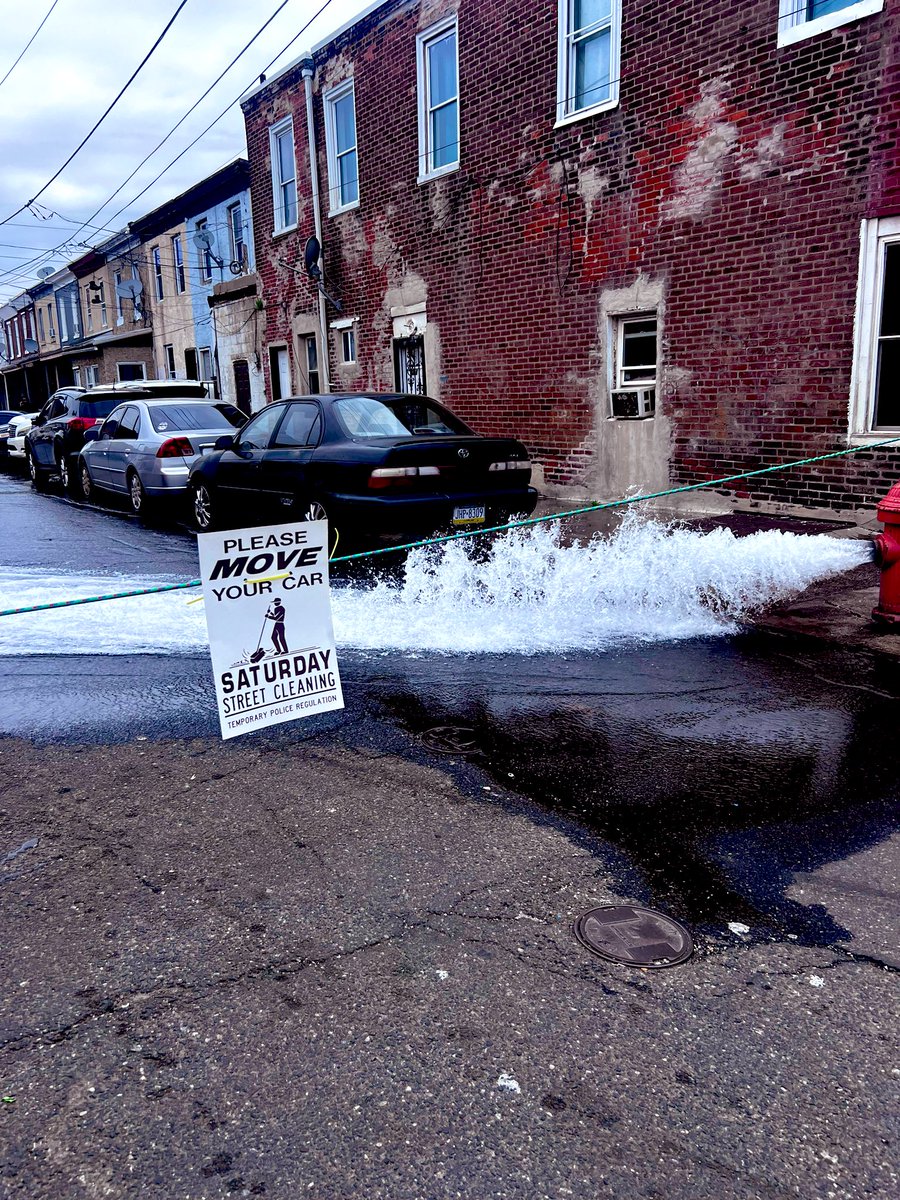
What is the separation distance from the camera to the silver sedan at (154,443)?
1305 centimetres

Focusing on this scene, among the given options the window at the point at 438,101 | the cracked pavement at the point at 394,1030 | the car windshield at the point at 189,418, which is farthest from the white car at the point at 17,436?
the cracked pavement at the point at 394,1030

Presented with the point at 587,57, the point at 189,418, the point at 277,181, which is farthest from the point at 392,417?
the point at 277,181

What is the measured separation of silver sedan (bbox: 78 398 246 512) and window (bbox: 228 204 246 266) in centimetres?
1256

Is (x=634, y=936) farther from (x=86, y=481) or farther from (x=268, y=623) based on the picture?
(x=86, y=481)

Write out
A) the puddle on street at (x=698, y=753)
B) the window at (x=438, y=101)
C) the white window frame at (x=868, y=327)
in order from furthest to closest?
the window at (x=438, y=101) < the white window frame at (x=868, y=327) < the puddle on street at (x=698, y=753)

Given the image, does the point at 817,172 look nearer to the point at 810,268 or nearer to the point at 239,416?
the point at 810,268

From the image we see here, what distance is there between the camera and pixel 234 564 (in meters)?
4.34

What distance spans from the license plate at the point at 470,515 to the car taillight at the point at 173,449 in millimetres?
5977

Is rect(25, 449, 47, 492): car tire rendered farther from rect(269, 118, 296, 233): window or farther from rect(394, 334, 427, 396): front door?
rect(394, 334, 427, 396): front door

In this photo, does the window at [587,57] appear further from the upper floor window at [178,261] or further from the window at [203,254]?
the upper floor window at [178,261]

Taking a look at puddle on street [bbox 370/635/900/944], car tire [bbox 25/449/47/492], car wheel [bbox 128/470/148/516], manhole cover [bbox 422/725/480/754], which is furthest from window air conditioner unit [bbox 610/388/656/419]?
car tire [bbox 25/449/47/492]

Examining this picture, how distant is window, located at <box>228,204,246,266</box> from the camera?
84.8 feet

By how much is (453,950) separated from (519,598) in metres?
4.93

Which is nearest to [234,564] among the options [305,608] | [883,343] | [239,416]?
[305,608]
